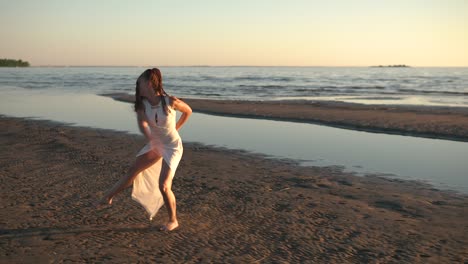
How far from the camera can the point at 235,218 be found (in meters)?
5.91

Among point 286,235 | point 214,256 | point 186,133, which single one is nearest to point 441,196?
point 286,235

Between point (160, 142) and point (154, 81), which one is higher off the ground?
point (154, 81)

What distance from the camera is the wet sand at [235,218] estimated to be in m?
4.74

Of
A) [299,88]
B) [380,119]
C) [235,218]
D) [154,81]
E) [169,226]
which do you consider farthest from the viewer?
[299,88]

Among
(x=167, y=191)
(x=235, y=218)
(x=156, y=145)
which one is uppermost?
(x=156, y=145)

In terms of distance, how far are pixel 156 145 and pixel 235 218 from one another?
145 cm

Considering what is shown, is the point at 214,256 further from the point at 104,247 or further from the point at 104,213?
the point at 104,213

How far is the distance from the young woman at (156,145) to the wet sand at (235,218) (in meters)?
0.38

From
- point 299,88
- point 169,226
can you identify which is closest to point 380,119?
point 169,226

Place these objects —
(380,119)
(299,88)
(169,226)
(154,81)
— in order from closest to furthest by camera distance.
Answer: (154,81), (169,226), (380,119), (299,88)

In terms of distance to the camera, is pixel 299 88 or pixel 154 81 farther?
pixel 299 88

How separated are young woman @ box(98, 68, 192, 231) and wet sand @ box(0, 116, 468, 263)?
0.38m

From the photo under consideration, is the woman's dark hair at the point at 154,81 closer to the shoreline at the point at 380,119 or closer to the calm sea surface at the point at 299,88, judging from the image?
the shoreline at the point at 380,119

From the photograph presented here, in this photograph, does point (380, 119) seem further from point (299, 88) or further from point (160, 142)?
point (299, 88)
